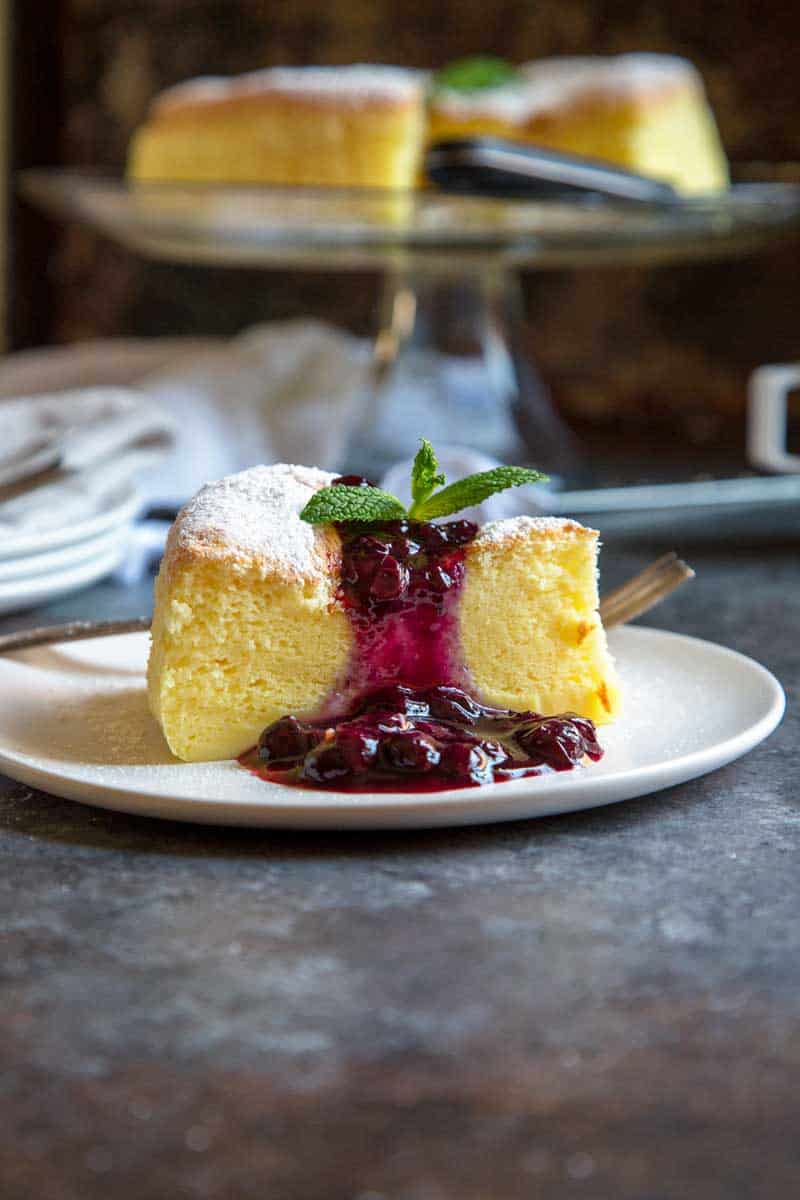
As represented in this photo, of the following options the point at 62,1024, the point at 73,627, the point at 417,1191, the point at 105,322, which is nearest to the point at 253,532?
the point at 73,627

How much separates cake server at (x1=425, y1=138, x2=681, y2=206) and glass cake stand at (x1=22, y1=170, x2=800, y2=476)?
51mm

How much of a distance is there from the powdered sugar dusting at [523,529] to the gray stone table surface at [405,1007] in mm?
208

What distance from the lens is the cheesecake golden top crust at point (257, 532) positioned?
3.61 feet

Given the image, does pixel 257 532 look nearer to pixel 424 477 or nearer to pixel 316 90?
pixel 424 477

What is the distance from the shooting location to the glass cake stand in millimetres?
1984

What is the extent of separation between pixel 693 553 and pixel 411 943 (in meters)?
1.18

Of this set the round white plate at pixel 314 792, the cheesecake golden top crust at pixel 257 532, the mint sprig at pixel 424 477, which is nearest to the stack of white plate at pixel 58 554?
the round white plate at pixel 314 792

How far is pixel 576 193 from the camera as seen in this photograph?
185 centimetres

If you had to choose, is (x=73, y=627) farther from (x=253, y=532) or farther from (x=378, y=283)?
(x=378, y=283)

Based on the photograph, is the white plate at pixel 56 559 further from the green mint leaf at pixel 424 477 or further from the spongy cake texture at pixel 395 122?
the spongy cake texture at pixel 395 122

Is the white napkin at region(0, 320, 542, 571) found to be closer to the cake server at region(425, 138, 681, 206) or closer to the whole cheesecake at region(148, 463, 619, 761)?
the cake server at region(425, 138, 681, 206)

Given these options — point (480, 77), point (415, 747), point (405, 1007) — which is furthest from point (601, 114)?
point (405, 1007)

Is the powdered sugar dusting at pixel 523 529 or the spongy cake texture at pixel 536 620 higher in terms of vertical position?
the powdered sugar dusting at pixel 523 529

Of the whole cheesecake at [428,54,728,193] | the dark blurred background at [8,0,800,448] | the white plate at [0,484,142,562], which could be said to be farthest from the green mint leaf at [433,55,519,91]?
the white plate at [0,484,142,562]
